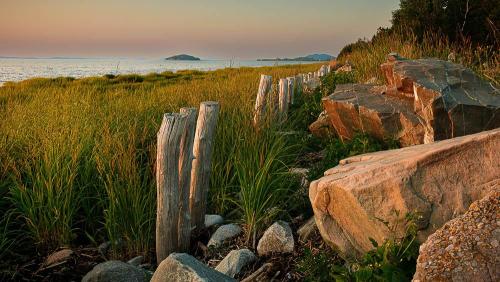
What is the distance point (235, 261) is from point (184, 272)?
0.98 meters

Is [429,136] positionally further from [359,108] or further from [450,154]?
[450,154]

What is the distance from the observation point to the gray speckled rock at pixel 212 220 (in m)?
5.68

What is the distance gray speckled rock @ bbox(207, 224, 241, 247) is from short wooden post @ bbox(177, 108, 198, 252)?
26 centimetres

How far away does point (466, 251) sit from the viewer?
253 centimetres

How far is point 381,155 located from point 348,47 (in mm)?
35310

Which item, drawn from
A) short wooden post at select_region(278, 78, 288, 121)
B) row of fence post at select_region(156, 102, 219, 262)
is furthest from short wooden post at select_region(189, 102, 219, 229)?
short wooden post at select_region(278, 78, 288, 121)

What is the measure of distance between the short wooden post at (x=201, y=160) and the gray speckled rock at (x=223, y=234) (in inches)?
13.4

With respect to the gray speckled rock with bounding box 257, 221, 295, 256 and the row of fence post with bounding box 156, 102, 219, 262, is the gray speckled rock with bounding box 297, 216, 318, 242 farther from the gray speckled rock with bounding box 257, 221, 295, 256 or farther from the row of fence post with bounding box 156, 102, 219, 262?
the row of fence post with bounding box 156, 102, 219, 262

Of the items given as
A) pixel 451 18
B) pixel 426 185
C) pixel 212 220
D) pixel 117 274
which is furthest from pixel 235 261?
pixel 451 18

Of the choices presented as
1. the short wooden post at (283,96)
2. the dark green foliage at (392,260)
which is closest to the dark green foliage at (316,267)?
the dark green foliage at (392,260)

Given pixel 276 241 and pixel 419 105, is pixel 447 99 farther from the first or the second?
pixel 276 241

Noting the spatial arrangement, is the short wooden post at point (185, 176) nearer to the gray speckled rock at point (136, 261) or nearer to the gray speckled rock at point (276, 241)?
the gray speckled rock at point (136, 261)

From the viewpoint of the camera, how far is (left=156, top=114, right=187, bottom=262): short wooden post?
4707 mm

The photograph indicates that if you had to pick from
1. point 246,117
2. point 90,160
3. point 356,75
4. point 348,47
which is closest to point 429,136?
point 246,117
